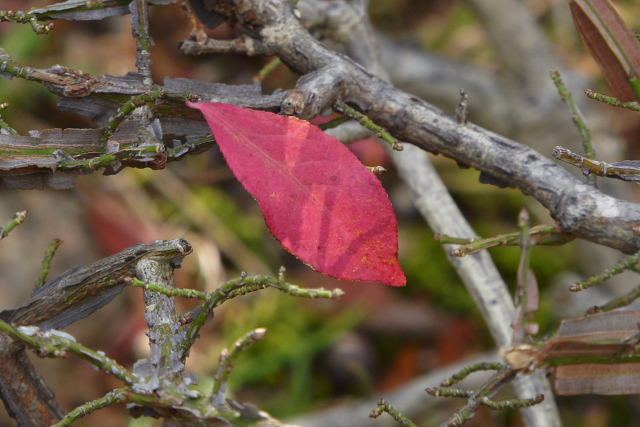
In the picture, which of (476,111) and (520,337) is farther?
(476,111)

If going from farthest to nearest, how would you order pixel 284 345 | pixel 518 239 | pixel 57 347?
pixel 284 345, pixel 518 239, pixel 57 347

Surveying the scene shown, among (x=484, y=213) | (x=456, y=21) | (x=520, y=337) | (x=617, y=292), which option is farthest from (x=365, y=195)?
(x=456, y=21)

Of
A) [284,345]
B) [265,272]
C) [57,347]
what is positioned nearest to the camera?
[57,347]

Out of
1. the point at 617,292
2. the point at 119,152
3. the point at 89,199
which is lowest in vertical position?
→ the point at 119,152

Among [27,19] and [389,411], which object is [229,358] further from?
[27,19]

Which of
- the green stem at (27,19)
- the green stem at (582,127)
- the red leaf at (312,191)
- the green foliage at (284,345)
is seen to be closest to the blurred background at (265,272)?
the green foliage at (284,345)

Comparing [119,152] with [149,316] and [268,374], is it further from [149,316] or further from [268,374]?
[268,374]

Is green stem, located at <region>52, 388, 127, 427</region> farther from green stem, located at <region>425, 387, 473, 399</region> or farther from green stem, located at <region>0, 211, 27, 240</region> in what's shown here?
green stem, located at <region>425, 387, 473, 399</region>

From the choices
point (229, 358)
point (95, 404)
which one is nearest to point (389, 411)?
point (229, 358)
